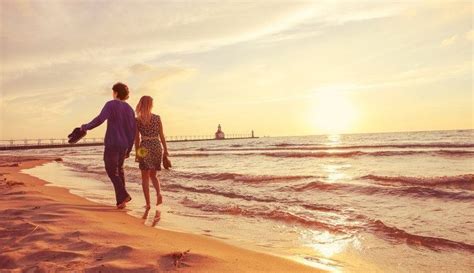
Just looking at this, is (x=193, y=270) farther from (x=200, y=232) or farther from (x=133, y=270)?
(x=200, y=232)

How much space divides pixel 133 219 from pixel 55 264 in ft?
8.32

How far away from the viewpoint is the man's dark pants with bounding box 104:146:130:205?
6594mm

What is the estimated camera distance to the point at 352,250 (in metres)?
4.21

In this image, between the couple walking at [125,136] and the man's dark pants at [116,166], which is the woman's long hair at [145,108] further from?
the man's dark pants at [116,166]

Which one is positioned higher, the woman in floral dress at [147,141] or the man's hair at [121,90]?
the man's hair at [121,90]

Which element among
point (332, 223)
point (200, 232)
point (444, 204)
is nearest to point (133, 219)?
point (200, 232)

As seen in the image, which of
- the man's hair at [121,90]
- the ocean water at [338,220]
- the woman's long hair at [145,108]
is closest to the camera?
the ocean water at [338,220]

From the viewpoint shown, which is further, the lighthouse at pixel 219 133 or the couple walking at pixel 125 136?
the lighthouse at pixel 219 133

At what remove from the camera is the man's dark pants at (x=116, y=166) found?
6.59 m

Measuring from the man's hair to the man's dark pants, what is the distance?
941mm

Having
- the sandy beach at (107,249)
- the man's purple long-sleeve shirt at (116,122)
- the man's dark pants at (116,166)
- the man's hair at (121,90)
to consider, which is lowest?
the sandy beach at (107,249)

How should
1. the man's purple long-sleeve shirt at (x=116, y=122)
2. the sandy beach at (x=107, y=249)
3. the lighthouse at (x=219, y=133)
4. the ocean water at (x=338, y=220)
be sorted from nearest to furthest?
the sandy beach at (x=107, y=249) < the ocean water at (x=338, y=220) < the man's purple long-sleeve shirt at (x=116, y=122) < the lighthouse at (x=219, y=133)

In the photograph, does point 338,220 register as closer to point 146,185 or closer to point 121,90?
point 146,185

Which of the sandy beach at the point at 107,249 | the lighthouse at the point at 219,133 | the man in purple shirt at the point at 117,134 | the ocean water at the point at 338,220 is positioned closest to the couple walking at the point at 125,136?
the man in purple shirt at the point at 117,134
